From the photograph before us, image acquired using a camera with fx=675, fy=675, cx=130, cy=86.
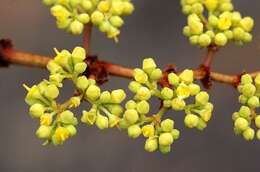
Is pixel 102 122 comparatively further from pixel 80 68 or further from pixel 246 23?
pixel 246 23

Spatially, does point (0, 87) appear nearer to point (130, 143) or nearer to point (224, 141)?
point (130, 143)

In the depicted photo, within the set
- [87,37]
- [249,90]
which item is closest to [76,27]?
[87,37]

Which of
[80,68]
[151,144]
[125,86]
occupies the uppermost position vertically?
[125,86]

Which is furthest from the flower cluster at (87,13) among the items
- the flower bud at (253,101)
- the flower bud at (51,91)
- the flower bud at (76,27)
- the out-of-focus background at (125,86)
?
the out-of-focus background at (125,86)

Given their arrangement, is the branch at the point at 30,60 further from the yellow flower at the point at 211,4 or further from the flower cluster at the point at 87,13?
the yellow flower at the point at 211,4

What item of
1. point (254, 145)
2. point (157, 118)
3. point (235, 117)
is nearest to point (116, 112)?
point (157, 118)

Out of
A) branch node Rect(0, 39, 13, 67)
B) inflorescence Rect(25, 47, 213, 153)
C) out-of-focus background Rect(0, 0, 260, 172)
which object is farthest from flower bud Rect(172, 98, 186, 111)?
out-of-focus background Rect(0, 0, 260, 172)
